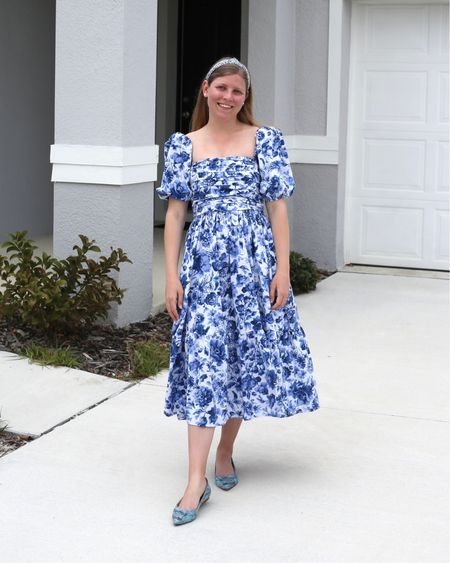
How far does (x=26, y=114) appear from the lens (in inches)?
408

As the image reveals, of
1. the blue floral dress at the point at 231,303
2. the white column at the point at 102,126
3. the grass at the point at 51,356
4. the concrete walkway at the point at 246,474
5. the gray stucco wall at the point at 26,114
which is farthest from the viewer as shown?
the gray stucco wall at the point at 26,114

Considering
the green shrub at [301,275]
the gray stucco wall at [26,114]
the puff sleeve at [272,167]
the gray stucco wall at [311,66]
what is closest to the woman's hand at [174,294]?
the puff sleeve at [272,167]

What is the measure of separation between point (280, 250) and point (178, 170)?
19.7 inches

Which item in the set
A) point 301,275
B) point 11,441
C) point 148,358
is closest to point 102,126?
point 148,358

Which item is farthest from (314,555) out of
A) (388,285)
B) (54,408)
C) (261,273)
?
(388,285)

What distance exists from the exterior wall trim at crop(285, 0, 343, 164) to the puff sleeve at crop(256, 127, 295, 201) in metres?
5.41

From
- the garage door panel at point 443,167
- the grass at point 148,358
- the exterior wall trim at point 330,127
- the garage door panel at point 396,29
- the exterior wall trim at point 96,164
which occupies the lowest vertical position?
the grass at point 148,358

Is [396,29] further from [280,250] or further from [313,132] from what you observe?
[280,250]

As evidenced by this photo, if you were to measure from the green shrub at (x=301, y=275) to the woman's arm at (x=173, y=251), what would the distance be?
4246 mm

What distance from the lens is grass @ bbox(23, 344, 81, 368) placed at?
5859 mm

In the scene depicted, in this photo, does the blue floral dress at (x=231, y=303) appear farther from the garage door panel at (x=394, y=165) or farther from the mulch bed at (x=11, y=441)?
the garage door panel at (x=394, y=165)

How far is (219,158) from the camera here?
4.15 meters

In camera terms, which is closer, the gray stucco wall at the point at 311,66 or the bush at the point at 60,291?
the bush at the point at 60,291

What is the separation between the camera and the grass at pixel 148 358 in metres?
5.95
